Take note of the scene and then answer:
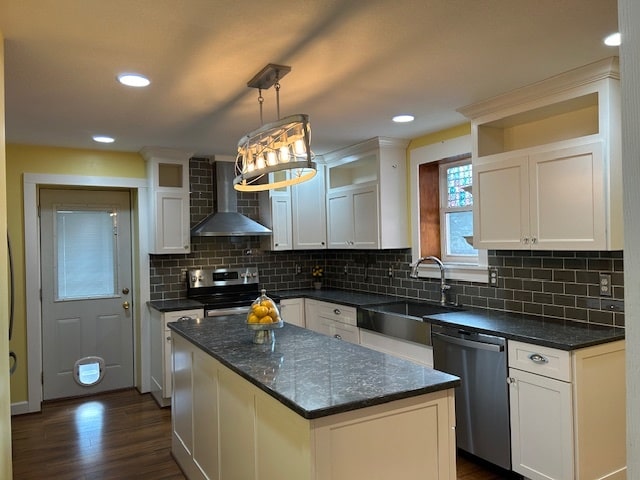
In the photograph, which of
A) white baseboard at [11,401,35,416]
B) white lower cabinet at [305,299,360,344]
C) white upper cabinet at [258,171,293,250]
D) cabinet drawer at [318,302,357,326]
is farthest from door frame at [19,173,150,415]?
cabinet drawer at [318,302,357,326]

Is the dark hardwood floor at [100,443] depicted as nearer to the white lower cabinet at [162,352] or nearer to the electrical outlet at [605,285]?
the white lower cabinet at [162,352]

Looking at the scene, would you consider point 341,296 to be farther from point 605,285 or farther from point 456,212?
point 605,285

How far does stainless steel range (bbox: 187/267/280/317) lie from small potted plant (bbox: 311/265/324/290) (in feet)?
2.33

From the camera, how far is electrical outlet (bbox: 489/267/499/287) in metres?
3.61

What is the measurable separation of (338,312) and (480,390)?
1795mm

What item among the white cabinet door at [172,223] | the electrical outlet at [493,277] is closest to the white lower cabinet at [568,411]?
the electrical outlet at [493,277]

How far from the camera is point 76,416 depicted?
4199mm

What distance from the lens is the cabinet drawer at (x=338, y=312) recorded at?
171 inches

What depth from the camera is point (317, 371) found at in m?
2.09

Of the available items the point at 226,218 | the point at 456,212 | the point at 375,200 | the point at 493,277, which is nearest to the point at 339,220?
the point at 375,200

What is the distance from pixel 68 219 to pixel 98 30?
10.7 feet

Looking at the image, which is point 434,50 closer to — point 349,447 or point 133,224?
point 349,447

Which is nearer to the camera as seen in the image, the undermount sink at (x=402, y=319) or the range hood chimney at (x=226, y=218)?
the undermount sink at (x=402, y=319)

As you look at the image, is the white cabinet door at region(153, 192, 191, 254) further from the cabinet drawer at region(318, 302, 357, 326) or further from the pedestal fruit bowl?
the pedestal fruit bowl
